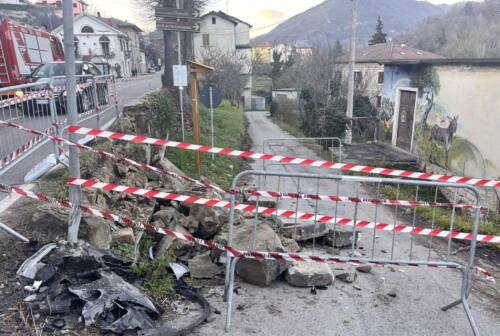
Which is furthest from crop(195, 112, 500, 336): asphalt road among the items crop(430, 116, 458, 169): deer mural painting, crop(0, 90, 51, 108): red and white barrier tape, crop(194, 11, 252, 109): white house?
crop(194, 11, 252, 109): white house

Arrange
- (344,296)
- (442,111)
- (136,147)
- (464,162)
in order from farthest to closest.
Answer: (442,111), (464,162), (136,147), (344,296)

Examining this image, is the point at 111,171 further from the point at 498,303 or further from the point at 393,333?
the point at 498,303

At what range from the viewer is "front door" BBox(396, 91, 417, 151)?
1716 centimetres

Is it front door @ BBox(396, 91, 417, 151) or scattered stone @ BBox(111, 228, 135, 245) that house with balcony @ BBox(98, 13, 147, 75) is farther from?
scattered stone @ BBox(111, 228, 135, 245)

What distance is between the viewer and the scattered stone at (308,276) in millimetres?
5133

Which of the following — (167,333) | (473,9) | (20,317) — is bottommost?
(167,333)

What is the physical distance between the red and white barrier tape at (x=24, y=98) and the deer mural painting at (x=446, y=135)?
1250 centimetres

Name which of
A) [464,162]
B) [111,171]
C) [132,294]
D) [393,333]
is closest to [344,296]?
[393,333]

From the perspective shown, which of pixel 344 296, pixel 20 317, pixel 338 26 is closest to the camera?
pixel 20 317

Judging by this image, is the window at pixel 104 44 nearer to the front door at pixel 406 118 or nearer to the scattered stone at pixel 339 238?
the front door at pixel 406 118

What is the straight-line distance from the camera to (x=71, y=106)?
14.7 feet

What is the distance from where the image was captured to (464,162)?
13617mm

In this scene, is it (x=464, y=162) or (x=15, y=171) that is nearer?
(x=15, y=171)

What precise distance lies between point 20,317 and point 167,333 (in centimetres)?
127
